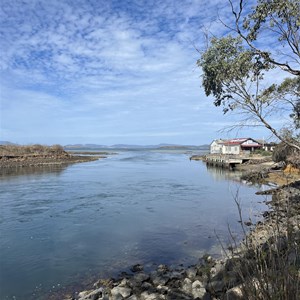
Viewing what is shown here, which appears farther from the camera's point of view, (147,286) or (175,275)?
(175,275)

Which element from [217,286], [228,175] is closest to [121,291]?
[217,286]

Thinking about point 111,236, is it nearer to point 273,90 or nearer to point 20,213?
point 20,213

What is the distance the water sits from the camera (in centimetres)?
1034

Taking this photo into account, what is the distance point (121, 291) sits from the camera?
26.8 feet

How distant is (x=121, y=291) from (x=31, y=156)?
62752mm

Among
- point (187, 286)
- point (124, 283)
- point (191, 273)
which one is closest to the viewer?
point (187, 286)

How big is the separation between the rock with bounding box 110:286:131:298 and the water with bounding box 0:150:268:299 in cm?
189

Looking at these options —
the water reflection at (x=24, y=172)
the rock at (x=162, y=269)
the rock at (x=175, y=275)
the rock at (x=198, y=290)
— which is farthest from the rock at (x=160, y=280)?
the water reflection at (x=24, y=172)

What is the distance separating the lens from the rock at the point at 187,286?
780cm

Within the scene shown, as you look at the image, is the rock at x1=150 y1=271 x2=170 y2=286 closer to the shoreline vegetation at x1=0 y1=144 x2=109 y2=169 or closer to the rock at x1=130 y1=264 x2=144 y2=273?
the rock at x1=130 y1=264 x2=144 y2=273

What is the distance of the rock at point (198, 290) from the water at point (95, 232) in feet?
9.76

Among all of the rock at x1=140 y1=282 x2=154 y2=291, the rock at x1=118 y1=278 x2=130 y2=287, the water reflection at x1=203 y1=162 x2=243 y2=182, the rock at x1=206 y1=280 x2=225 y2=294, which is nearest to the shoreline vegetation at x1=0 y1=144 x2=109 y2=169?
the water reflection at x1=203 y1=162 x2=243 y2=182

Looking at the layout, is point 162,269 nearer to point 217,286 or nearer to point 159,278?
point 159,278

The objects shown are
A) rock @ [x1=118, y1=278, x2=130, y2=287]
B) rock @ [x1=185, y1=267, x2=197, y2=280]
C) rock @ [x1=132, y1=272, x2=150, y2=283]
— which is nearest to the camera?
rock @ [x1=118, y1=278, x2=130, y2=287]
